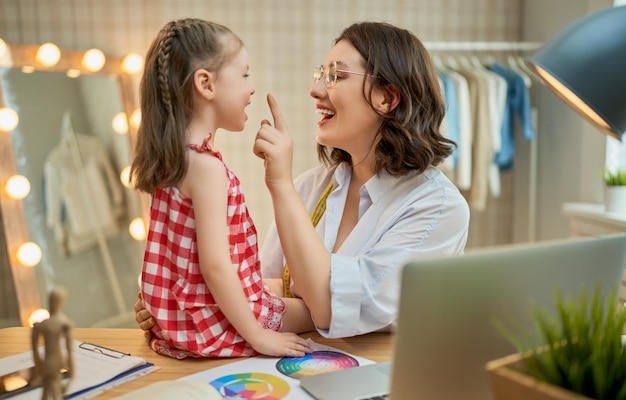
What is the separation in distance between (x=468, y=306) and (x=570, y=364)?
0.13 metres

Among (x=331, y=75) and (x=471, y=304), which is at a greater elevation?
(x=331, y=75)

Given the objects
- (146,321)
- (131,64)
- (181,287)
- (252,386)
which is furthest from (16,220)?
(252,386)

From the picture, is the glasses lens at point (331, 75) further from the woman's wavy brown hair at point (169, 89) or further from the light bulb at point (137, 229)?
the light bulb at point (137, 229)

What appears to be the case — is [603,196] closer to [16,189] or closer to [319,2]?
[319,2]

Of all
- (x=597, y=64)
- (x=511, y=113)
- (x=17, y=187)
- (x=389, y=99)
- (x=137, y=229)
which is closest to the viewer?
(x=597, y=64)

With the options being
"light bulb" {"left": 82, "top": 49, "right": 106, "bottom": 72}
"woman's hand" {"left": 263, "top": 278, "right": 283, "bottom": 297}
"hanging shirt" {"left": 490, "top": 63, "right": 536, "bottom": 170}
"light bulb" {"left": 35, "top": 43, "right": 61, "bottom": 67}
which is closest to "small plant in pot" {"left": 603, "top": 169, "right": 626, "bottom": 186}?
"hanging shirt" {"left": 490, "top": 63, "right": 536, "bottom": 170}

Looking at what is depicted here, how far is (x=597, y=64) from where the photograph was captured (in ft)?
3.40

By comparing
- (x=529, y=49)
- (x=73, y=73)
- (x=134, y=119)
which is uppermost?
(x=529, y=49)

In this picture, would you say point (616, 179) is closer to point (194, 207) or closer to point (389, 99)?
point (389, 99)

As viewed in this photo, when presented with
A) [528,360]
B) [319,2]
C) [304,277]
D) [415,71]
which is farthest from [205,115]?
[319,2]

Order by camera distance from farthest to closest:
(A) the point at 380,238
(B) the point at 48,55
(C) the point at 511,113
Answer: (C) the point at 511,113 → (B) the point at 48,55 → (A) the point at 380,238

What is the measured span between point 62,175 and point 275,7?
1.61 meters

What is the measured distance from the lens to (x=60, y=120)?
11.4 ft

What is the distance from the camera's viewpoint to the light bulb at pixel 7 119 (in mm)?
3164
